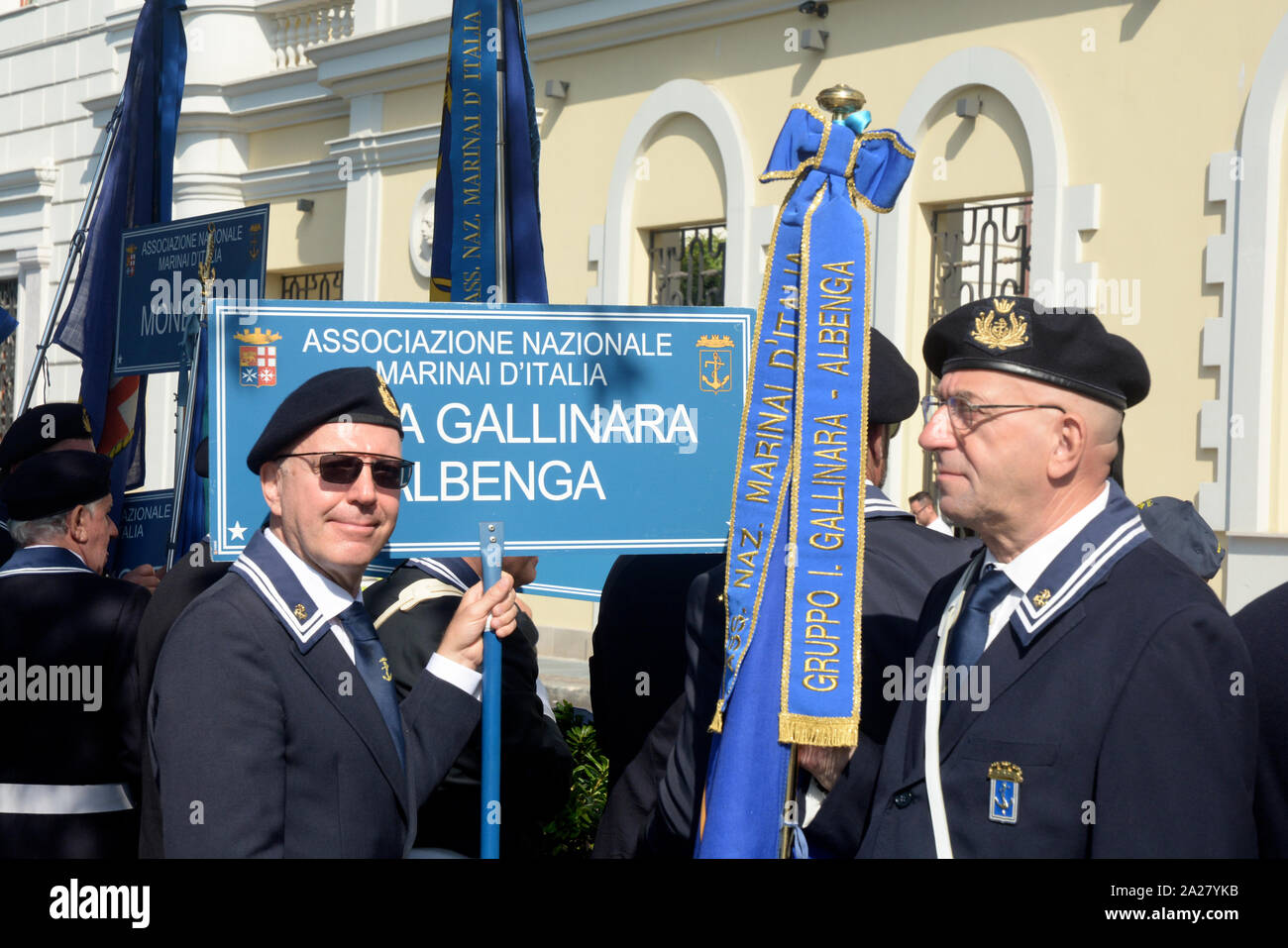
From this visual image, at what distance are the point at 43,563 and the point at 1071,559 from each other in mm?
2973

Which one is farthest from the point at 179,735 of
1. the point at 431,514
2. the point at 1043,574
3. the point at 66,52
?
the point at 66,52

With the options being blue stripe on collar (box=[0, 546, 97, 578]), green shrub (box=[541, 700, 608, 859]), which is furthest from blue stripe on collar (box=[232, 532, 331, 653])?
green shrub (box=[541, 700, 608, 859])

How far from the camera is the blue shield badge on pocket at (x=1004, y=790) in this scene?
7.58ft

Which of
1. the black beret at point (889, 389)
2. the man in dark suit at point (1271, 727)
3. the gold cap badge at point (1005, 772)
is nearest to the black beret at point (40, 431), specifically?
the black beret at point (889, 389)

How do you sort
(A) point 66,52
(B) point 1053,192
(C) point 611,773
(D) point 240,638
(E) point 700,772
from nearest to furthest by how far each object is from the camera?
1. (D) point 240,638
2. (E) point 700,772
3. (C) point 611,773
4. (B) point 1053,192
5. (A) point 66,52

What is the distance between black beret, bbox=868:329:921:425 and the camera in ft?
10.7

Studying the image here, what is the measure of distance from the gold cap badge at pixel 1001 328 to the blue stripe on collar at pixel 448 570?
1.53 metres

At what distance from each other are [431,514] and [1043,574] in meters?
1.43

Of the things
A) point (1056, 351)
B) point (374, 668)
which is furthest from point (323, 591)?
point (1056, 351)

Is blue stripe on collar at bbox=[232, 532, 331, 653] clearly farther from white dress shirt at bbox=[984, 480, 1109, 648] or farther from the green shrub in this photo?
the green shrub

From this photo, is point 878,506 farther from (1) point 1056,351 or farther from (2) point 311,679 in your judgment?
(2) point 311,679

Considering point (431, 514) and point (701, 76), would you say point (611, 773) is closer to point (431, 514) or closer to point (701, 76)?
point (431, 514)

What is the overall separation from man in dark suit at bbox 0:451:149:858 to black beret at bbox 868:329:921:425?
2.21 meters

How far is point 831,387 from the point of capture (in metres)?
2.89
